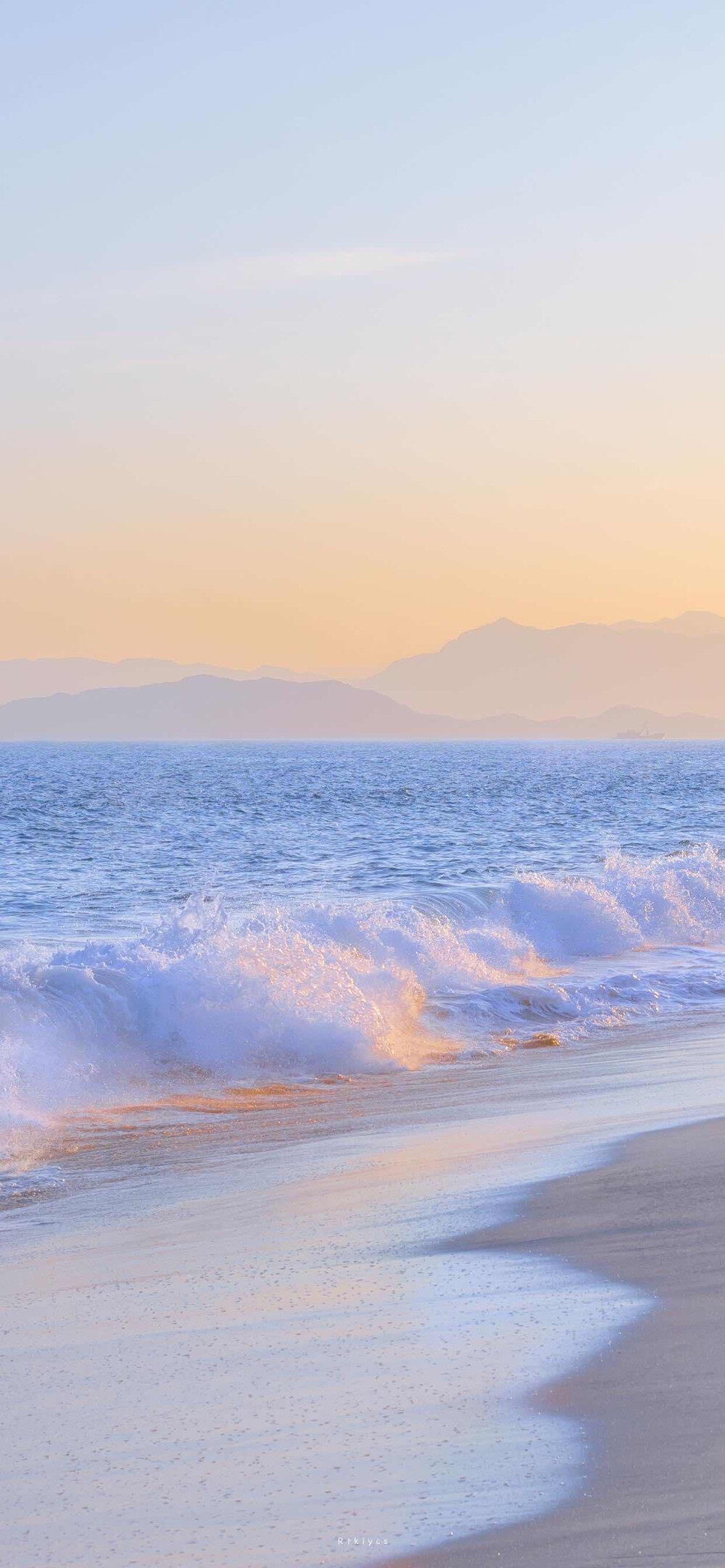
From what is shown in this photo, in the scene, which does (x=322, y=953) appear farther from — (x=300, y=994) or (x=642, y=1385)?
(x=642, y=1385)

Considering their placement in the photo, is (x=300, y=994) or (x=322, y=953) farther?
(x=322, y=953)

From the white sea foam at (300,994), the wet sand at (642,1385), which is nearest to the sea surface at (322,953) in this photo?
the white sea foam at (300,994)

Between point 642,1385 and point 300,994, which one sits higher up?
point 642,1385

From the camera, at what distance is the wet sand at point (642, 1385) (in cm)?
320

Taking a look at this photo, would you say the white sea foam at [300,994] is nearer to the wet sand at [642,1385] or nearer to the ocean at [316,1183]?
the ocean at [316,1183]

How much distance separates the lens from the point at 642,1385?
13.3 feet

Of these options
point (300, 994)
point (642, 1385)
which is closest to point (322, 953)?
point (300, 994)

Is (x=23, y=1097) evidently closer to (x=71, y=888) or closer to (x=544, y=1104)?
(x=544, y=1104)

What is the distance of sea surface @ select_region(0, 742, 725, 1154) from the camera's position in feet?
36.5

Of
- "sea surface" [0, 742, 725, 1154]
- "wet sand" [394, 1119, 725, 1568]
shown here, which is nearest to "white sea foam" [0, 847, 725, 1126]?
"sea surface" [0, 742, 725, 1154]

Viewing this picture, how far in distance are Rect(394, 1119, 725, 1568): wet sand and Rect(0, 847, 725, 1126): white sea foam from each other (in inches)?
173

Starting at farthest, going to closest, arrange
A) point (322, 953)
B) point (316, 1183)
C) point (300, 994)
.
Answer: point (322, 953), point (300, 994), point (316, 1183)

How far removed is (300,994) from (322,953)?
1.40 m

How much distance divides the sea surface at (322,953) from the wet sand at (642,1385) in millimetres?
3823
